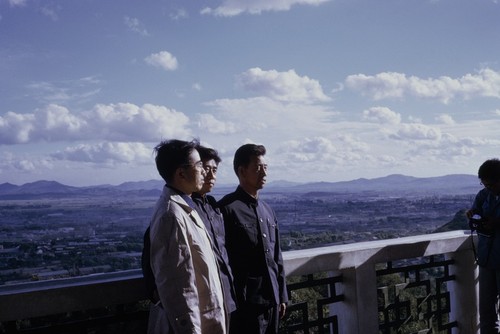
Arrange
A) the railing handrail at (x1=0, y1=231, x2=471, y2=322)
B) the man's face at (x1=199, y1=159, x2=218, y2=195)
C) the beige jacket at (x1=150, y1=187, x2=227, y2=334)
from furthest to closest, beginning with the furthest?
the man's face at (x1=199, y1=159, x2=218, y2=195), the railing handrail at (x1=0, y1=231, x2=471, y2=322), the beige jacket at (x1=150, y1=187, x2=227, y2=334)

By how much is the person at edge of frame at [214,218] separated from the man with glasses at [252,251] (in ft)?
0.41

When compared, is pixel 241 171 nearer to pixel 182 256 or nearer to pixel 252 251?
Result: pixel 252 251

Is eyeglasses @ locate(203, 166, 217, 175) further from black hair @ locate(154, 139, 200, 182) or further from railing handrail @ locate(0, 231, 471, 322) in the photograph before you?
railing handrail @ locate(0, 231, 471, 322)

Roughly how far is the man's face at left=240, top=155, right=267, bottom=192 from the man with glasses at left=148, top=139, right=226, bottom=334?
0.56 metres

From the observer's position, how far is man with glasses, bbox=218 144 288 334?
9.46 feet

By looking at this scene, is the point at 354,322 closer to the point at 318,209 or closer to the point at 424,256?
the point at 424,256

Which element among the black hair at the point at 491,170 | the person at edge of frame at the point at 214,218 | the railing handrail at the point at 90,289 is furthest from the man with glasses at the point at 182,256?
the black hair at the point at 491,170

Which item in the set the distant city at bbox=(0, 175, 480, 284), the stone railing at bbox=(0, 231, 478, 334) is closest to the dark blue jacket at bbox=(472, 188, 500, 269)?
the stone railing at bbox=(0, 231, 478, 334)

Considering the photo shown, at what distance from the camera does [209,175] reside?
9.33 ft

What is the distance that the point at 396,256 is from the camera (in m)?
4.11

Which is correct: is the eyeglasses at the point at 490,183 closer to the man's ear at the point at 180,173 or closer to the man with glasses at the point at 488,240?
the man with glasses at the point at 488,240

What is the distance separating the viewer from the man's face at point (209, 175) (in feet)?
9.28

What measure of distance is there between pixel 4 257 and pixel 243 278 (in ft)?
5.61

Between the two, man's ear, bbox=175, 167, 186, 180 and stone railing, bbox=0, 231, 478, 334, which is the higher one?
man's ear, bbox=175, 167, 186, 180
